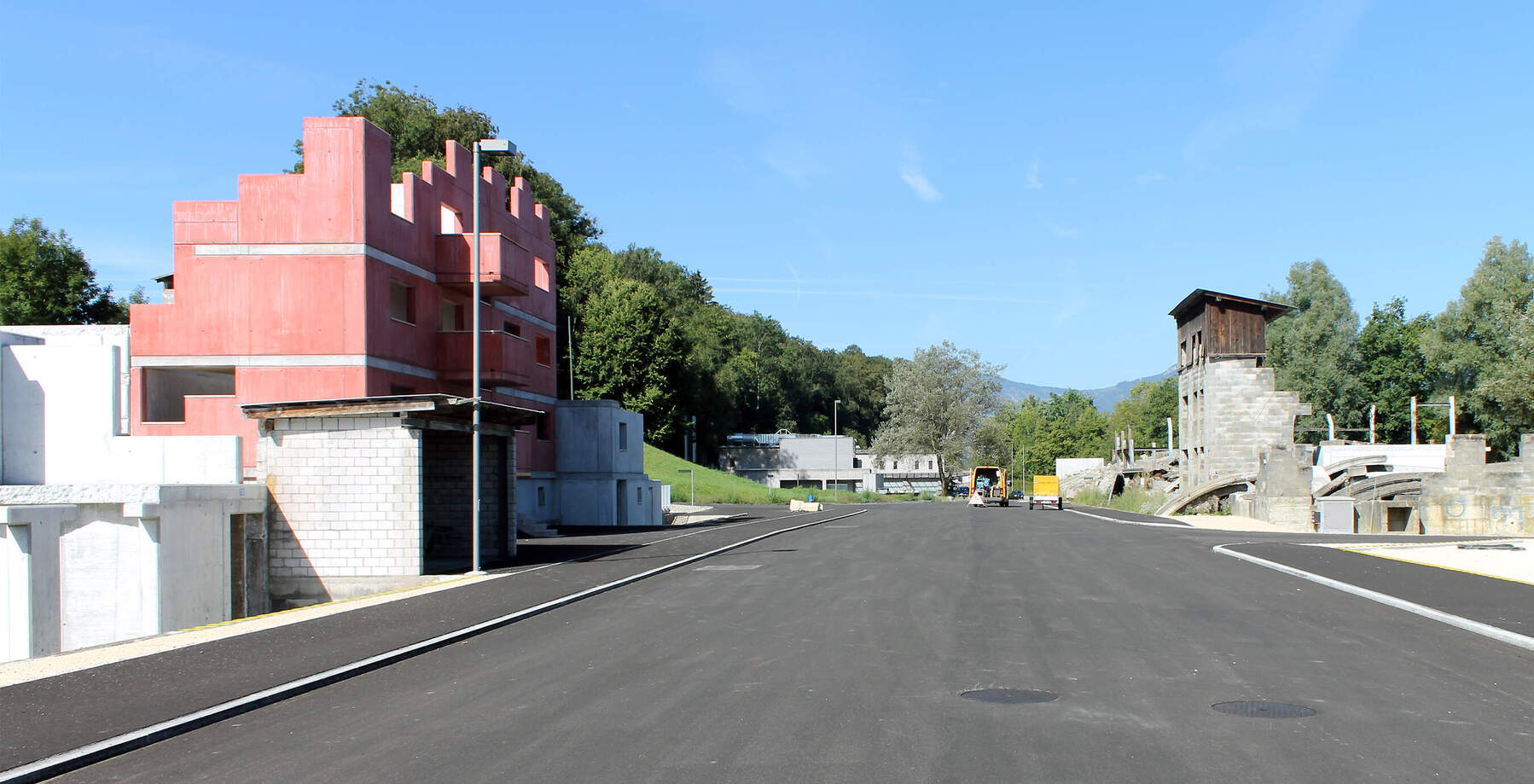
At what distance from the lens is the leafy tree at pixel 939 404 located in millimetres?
99312

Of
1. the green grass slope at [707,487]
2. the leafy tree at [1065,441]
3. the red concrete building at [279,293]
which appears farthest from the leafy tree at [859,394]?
the red concrete building at [279,293]

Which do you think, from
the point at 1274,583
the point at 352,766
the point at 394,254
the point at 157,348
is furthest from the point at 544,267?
the point at 352,766

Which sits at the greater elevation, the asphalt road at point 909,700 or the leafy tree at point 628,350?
the leafy tree at point 628,350

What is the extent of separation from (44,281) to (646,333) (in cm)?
3533

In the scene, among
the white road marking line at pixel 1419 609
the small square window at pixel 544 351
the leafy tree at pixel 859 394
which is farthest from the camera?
the leafy tree at pixel 859 394

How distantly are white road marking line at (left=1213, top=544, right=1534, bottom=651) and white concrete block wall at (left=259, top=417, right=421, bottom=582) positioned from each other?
53.9 feet

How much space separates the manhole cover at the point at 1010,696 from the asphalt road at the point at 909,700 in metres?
0.15

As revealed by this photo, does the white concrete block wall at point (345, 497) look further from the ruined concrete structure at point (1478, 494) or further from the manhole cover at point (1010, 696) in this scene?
the ruined concrete structure at point (1478, 494)

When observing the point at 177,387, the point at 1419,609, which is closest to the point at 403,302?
the point at 177,387

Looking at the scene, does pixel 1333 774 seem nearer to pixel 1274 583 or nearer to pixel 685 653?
pixel 685 653

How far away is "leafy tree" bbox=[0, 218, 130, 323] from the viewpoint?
53.9 meters

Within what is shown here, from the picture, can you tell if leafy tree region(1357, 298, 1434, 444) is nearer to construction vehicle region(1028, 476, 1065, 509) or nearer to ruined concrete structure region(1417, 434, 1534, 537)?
construction vehicle region(1028, 476, 1065, 509)

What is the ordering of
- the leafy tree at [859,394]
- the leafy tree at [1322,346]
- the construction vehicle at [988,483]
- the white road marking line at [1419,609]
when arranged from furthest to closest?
1. the leafy tree at [859,394]
2. the leafy tree at [1322,346]
3. the construction vehicle at [988,483]
4. the white road marking line at [1419,609]

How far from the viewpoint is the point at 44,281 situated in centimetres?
5475
